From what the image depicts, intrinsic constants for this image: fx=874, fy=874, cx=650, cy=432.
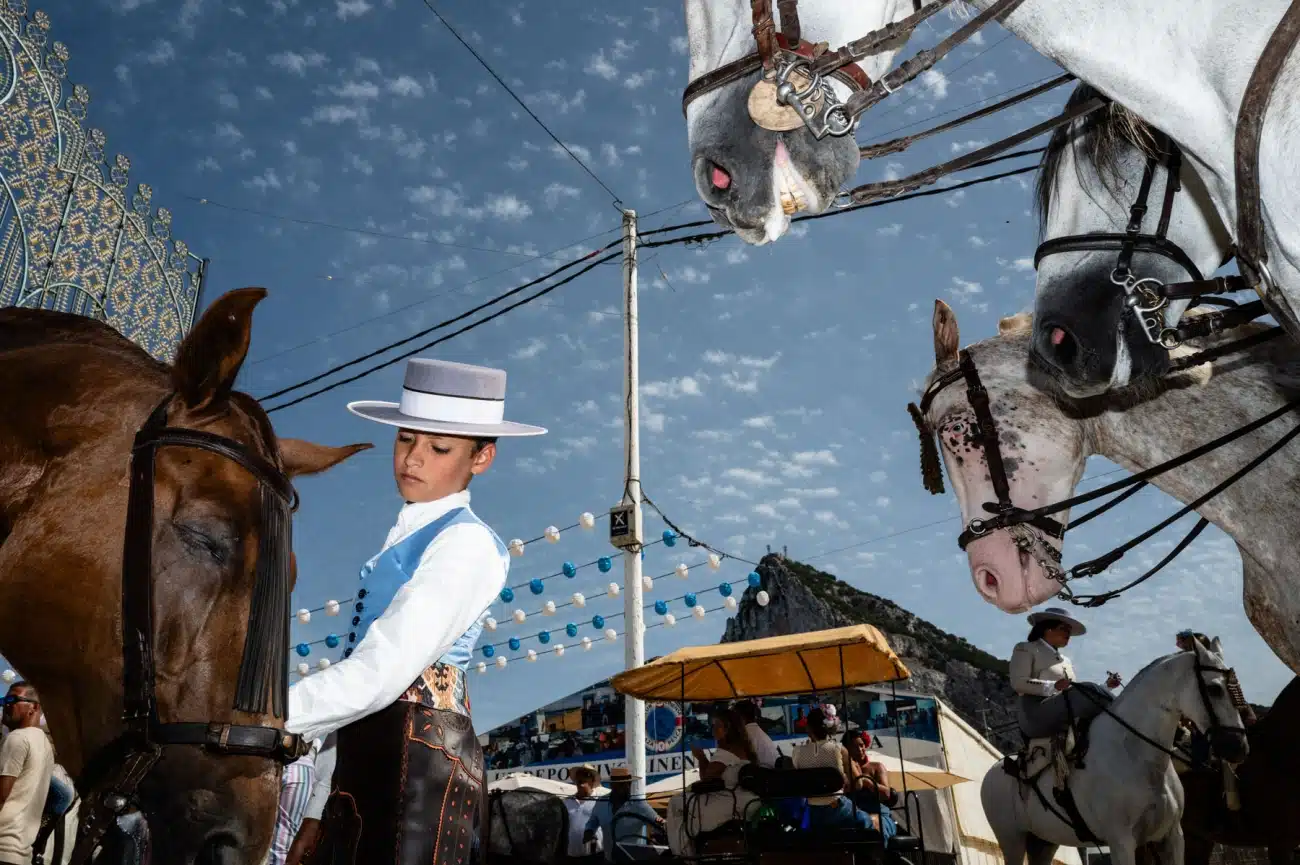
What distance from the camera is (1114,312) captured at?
8.50 feet

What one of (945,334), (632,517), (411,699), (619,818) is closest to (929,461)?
(945,334)

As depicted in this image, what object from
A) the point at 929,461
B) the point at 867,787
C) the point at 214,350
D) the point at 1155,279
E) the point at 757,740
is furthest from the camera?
the point at 757,740

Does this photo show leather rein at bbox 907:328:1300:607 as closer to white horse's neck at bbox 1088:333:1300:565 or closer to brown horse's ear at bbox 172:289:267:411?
white horse's neck at bbox 1088:333:1300:565

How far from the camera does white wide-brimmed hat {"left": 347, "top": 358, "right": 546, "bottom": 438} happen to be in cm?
265

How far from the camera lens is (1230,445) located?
3.49 m

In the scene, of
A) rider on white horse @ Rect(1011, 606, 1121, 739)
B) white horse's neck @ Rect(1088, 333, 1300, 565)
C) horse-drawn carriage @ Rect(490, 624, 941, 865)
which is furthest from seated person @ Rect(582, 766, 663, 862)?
white horse's neck @ Rect(1088, 333, 1300, 565)

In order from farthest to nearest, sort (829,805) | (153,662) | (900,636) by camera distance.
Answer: (900,636) → (829,805) → (153,662)

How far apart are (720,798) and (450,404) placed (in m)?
5.53

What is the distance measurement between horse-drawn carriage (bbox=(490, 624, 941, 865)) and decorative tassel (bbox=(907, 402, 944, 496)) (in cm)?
251

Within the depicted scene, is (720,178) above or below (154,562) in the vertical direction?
above

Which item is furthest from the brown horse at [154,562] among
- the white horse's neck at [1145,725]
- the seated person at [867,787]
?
the white horse's neck at [1145,725]

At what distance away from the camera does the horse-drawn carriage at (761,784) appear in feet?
20.0

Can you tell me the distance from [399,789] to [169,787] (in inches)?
27.9

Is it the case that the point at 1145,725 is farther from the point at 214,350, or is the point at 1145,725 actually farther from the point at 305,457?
the point at 214,350
